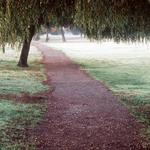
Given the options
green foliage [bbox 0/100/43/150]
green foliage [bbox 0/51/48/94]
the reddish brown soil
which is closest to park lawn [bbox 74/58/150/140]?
the reddish brown soil

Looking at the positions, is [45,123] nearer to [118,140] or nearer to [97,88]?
[118,140]

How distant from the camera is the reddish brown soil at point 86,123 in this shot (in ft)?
31.6

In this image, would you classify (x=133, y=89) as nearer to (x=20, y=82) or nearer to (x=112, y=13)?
(x=20, y=82)

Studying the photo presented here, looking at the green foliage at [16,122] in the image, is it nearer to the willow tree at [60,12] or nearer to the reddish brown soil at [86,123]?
the reddish brown soil at [86,123]

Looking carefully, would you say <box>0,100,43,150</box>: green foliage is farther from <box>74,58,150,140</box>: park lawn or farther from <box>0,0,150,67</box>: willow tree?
<box>74,58,150,140</box>: park lawn

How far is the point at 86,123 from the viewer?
39.2 feet

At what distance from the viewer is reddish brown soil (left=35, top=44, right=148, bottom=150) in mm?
9641

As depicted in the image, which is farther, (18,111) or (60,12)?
(18,111)

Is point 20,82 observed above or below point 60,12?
below

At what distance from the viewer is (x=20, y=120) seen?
39.5ft

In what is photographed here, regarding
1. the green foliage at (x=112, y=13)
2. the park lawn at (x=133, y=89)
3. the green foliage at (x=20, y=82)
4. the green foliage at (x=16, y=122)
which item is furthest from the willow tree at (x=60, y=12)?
the green foliage at (x=20, y=82)

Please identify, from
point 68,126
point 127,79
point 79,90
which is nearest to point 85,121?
point 68,126

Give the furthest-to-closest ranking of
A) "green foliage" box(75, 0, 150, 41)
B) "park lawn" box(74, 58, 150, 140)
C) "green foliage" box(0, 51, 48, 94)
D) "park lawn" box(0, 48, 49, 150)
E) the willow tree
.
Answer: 1. "green foliage" box(0, 51, 48, 94)
2. "park lawn" box(74, 58, 150, 140)
3. "park lawn" box(0, 48, 49, 150)
4. "green foliage" box(75, 0, 150, 41)
5. the willow tree

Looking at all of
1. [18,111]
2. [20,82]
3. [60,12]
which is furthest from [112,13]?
[20,82]
